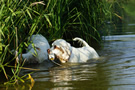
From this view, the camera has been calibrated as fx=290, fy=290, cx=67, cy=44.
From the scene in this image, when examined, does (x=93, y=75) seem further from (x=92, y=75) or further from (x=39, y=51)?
(x=39, y=51)

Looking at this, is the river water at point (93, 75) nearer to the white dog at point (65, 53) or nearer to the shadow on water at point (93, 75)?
the shadow on water at point (93, 75)

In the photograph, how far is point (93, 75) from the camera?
4.59 m

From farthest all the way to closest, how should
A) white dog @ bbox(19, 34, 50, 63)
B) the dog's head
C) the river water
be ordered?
white dog @ bbox(19, 34, 50, 63), the dog's head, the river water

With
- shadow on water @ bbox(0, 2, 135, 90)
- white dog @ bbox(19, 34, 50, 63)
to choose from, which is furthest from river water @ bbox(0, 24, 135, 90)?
white dog @ bbox(19, 34, 50, 63)

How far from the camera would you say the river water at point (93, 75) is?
3.91 metres

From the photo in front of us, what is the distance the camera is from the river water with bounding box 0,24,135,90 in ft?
12.8

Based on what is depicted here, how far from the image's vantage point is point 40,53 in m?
5.79

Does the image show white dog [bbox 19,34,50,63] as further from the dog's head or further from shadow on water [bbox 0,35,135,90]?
the dog's head

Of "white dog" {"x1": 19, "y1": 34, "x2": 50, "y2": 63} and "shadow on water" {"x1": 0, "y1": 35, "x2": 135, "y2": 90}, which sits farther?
"white dog" {"x1": 19, "y1": 34, "x2": 50, "y2": 63}

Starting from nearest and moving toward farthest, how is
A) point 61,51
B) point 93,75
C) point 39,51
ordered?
point 93,75 < point 61,51 < point 39,51

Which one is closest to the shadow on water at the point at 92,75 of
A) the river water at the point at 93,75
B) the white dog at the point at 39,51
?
the river water at the point at 93,75

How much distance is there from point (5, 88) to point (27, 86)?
0.30 m

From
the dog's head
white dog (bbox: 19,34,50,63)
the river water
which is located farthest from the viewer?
white dog (bbox: 19,34,50,63)

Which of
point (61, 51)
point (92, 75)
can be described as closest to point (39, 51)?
point (61, 51)
